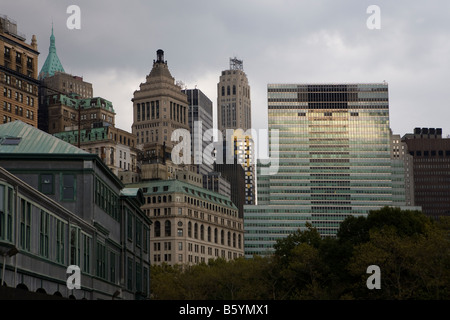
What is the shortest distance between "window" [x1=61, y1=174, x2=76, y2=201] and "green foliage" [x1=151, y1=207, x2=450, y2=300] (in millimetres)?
34524

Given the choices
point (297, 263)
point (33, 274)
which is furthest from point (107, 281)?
point (297, 263)

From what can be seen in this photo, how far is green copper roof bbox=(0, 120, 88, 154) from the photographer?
212 ft

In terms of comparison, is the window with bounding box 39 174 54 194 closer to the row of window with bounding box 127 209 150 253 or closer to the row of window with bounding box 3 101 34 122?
the row of window with bounding box 127 209 150 253

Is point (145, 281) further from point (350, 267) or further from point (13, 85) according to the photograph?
point (13, 85)

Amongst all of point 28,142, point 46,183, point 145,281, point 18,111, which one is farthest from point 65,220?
point 18,111

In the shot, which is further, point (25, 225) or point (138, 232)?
point (138, 232)

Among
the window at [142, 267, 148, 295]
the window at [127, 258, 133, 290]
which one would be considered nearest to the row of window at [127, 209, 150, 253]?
the window at [127, 258, 133, 290]

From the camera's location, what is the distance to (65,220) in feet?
173

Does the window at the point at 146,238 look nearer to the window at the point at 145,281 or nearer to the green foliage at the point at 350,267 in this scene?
the window at the point at 145,281

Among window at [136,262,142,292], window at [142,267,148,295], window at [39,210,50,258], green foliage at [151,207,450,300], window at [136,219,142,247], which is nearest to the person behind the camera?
window at [39,210,50,258]

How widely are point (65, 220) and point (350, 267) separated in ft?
157

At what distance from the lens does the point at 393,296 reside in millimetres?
88500

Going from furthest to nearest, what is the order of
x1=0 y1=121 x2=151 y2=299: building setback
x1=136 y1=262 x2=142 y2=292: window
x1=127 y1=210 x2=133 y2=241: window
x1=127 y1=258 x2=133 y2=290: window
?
x1=136 y1=262 x2=142 y2=292: window, x1=127 y1=210 x2=133 y2=241: window, x1=127 y1=258 x2=133 y2=290: window, x1=0 y1=121 x2=151 y2=299: building setback
